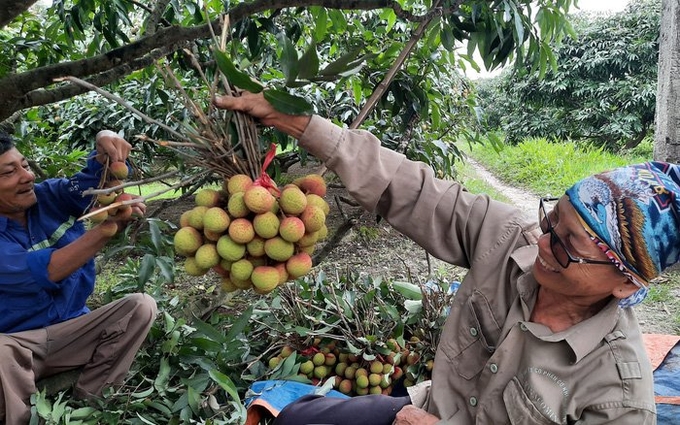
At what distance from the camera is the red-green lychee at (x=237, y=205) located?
1040 millimetres

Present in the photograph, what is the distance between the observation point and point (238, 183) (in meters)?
1.08

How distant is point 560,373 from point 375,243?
316 centimetres

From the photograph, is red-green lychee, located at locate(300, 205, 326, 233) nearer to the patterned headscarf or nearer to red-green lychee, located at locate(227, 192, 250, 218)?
red-green lychee, located at locate(227, 192, 250, 218)

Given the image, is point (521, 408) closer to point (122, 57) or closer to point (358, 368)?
point (358, 368)

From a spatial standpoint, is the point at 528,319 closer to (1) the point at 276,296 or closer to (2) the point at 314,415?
(2) the point at 314,415

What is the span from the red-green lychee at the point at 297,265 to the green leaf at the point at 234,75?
0.39 meters

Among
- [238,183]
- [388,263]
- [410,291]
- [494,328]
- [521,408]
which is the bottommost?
[388,263]

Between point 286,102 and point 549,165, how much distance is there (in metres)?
7.21

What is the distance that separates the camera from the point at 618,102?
9.86m

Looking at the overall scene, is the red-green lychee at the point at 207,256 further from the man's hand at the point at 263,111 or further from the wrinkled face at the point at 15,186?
the wrinkled face at the point at 15,186

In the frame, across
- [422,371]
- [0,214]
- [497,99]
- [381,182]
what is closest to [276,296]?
[422,371]

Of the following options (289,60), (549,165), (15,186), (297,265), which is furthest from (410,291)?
(549,165)

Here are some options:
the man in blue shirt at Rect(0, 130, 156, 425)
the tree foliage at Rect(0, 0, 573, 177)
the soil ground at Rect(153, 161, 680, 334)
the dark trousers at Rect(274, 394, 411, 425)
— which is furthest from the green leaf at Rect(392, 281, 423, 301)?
the man in blue shirt at Rect(0, 130, 156, 425)

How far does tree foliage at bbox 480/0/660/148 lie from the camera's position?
959 centimetres
